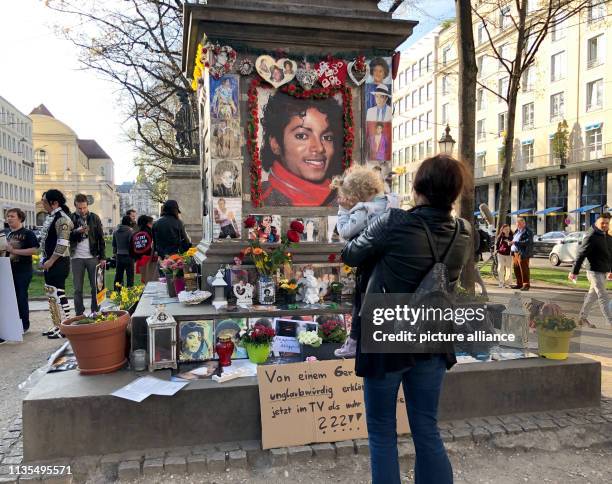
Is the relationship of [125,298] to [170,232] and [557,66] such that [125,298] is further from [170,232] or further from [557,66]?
[557,66]

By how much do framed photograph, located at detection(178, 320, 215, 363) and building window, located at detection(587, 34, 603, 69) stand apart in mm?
39300

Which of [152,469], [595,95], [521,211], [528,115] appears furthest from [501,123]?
[152,469]

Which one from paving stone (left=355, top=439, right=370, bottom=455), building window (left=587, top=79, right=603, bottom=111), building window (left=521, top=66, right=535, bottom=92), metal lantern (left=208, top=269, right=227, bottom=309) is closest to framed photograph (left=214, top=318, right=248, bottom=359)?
metal lantern (left=208, top=269, right=227, bottom=309)

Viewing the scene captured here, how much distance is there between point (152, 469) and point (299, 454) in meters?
1.05

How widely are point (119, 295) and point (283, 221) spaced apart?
2.09m

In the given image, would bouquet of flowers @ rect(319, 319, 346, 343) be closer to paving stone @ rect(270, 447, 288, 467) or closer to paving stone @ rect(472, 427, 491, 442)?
paving stone @ rect(270, 447, 288, 467)

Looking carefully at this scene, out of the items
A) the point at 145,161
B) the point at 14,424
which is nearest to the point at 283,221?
the point at 14,424

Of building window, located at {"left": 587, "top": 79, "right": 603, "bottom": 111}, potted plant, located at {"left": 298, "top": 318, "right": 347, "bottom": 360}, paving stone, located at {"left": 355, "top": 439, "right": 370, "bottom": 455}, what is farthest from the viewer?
building window, located at {"left": 587, "top": 79, "right": 603, "bottom": 111}

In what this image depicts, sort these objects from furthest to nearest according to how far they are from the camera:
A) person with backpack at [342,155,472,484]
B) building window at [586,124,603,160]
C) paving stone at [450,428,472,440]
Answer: building window at [586,124,603,160]
paving stone at [450,428,472,440]
person with backpack at [342,155,472,484]

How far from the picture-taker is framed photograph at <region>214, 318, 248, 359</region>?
4.42 metres

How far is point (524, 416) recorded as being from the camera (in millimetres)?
4180

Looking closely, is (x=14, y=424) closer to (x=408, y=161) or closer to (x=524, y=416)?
(x=524, y=416)

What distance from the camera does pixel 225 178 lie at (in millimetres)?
5266

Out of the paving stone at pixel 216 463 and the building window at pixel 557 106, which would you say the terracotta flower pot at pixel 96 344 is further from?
the building window at pixel 557 106
